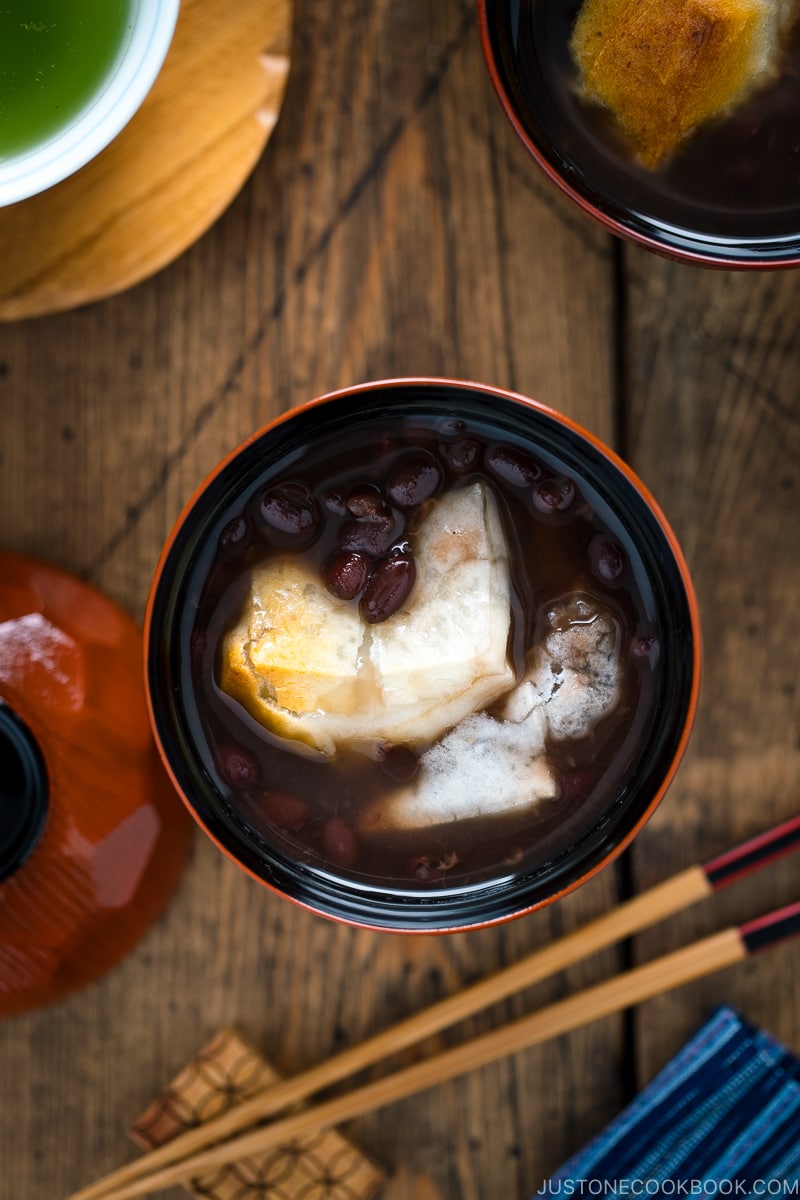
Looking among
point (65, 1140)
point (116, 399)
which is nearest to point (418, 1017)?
point (65, 1140)

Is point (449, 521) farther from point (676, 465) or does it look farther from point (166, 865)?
point (166, 865)

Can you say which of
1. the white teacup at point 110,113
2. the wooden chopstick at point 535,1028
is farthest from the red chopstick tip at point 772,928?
the white teacup at point 110,113

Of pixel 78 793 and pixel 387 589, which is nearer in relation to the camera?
pixel 387 589

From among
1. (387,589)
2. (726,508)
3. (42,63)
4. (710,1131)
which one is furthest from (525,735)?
(42,63)

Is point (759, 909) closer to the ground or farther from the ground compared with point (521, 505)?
closer to the ground

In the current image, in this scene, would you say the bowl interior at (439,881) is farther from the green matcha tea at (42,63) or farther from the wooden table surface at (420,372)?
the green matcha tea at (42,63)

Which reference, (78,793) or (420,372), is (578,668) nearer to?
(420,372)
